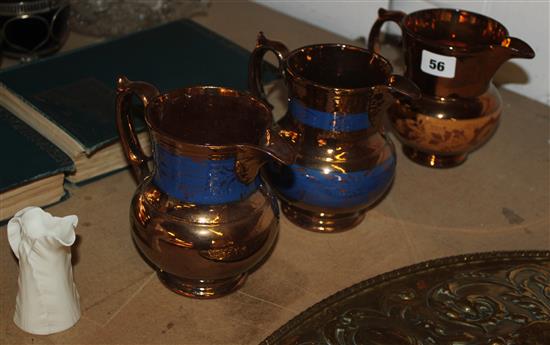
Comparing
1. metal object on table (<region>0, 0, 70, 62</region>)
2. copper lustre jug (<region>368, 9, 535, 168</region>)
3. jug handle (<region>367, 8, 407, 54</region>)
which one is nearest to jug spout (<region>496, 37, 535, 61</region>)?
copper lustre jug (<region>368, 9, 535, 168</region>)

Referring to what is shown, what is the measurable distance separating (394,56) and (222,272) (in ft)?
2.24

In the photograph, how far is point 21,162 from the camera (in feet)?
3.02

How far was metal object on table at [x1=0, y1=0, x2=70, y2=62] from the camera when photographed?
1.15 metres

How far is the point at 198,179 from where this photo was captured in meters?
0.73

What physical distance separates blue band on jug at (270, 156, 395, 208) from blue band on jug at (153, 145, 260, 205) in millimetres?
106

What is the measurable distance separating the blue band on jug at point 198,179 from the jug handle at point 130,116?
0.06 metres

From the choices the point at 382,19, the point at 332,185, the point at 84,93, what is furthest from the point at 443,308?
the point at 84,93

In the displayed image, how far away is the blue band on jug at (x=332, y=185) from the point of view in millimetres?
847

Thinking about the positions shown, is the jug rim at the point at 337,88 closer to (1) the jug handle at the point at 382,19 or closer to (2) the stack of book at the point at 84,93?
(1) the jug handle at the point at 382,19

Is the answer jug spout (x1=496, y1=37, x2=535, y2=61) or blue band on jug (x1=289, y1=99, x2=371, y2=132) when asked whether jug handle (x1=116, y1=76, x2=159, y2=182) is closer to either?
blue band on jug (x1=289, y1=99, x2=371, y2=132)

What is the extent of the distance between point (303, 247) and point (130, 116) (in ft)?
0.79

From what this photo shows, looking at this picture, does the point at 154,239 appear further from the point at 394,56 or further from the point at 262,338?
the point at 394,56

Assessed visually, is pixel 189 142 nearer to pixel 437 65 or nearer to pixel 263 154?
pixel 263 154

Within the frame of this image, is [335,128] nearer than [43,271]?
No
